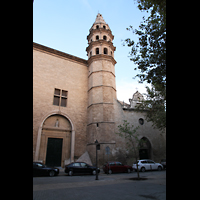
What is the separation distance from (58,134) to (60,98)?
4543 mm

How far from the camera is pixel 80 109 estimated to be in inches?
827

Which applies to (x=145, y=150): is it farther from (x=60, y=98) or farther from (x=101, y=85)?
(x=60, y=98)

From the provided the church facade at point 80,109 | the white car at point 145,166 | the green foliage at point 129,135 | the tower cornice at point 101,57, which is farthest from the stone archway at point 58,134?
the tower cornice at point 101,57

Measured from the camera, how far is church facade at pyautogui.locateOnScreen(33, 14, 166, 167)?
1805 centimetres

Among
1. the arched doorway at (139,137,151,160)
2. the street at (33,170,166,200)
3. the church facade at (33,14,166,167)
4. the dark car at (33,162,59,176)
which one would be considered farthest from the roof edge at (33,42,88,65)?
the street at (33,170,166,200)

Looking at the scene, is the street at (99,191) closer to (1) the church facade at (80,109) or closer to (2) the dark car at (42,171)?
(2) the dark car at (42,171)

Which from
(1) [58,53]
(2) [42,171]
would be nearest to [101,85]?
(1) [58,53]

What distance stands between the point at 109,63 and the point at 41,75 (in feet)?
31.4

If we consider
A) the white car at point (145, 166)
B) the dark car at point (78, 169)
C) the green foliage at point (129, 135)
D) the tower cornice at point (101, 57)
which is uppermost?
the tower cornice at point (101, 57)

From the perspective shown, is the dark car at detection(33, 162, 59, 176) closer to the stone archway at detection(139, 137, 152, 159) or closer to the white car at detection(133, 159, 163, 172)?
the white car at detection(133, 159, 163, 172)

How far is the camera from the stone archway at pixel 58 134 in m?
17.2
